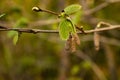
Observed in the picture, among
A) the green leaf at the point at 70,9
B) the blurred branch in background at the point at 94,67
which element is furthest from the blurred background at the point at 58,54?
the green leaf at the point at 70,9

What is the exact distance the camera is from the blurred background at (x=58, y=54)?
2424 mm

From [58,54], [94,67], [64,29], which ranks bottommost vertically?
[94,67]

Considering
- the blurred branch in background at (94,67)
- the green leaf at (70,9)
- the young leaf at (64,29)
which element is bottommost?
the blurred branch in background at (94,67)

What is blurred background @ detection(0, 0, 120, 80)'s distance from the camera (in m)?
2.42

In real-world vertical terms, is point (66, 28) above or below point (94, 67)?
above

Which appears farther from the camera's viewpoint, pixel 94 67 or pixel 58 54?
pixel 58 54

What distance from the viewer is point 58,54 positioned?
2.79 meters

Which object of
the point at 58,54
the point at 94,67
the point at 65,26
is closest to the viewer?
the point at 65,26

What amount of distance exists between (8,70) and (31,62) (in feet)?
0.69

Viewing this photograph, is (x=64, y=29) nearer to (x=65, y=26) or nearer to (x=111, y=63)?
(x=65, y=26)

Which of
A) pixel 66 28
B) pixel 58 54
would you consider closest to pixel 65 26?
pixel 66 28

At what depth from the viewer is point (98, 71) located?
95.3 inches

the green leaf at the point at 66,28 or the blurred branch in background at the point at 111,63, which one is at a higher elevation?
the green leaf at the point at 66,28

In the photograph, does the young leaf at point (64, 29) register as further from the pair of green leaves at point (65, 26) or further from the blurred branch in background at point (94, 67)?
the blurred branch in background at point (94, 67)
